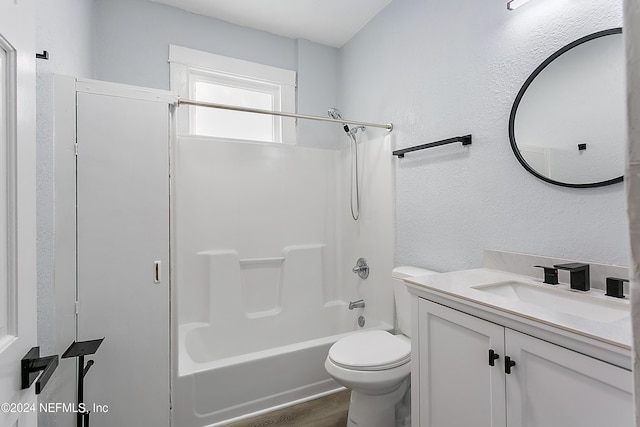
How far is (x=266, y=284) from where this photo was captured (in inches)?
100

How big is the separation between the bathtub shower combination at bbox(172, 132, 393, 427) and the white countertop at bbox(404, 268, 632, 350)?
938mm

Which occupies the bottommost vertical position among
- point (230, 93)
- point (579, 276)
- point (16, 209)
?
point (579, 276)

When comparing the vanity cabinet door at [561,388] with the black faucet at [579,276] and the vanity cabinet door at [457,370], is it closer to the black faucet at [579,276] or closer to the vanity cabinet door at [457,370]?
the vanity cabinet door at [457,370]

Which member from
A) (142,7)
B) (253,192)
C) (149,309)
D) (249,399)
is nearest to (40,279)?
(149,309)

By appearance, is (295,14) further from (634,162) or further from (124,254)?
(634,162)

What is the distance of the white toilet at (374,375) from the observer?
1477mm

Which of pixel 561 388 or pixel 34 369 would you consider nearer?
pixel 34 369

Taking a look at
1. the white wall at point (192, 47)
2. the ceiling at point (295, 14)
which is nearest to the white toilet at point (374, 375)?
the white wall at point (192, 47)

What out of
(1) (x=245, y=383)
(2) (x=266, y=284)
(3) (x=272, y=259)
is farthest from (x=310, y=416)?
(3) (x=272, y=259)

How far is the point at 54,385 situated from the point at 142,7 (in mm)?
2403

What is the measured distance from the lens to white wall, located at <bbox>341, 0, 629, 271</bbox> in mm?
1213

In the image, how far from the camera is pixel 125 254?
1.51m

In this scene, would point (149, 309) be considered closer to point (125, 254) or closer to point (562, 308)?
point (125, 254)

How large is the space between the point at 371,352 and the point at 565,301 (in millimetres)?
886
